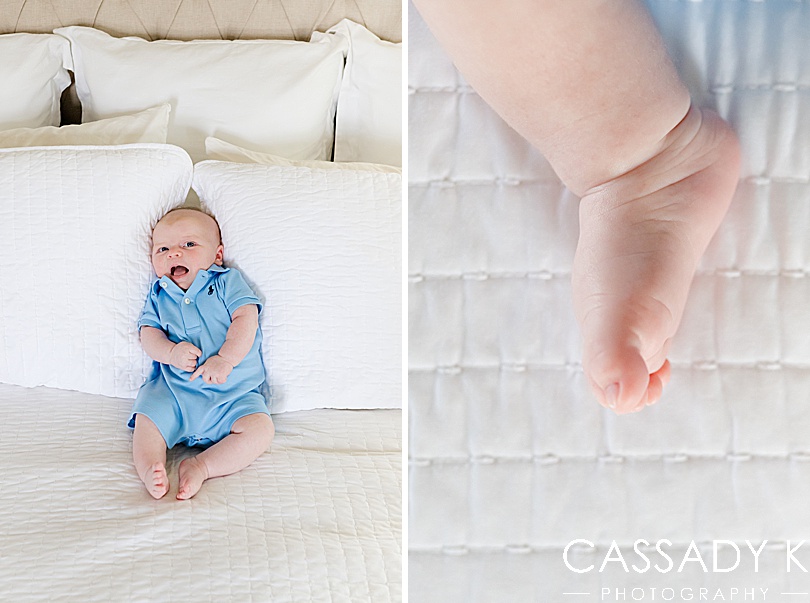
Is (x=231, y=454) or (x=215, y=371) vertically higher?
(x=215, y=371)

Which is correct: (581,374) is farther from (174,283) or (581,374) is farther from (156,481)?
(174,283)

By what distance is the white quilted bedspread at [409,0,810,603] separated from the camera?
253mm

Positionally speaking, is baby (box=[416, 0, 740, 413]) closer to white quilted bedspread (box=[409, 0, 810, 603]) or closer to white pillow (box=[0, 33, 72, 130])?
white quilted bedspread (box=[409, 0, 810, 603])

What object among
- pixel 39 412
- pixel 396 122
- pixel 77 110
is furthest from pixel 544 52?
pixel 77 110

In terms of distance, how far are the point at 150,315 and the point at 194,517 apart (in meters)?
0.40

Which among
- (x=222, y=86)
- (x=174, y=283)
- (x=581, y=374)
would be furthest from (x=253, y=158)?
(x=581, y=374)

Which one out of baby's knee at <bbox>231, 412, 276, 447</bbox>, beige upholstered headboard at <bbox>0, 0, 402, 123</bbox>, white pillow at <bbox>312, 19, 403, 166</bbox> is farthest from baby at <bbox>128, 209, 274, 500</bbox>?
beige upholstered headboard at <bbox>0, 0, 402, 123</bbox>

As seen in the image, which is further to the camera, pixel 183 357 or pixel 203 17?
pixel 203 17

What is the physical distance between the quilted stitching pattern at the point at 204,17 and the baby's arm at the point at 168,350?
67 centimetres

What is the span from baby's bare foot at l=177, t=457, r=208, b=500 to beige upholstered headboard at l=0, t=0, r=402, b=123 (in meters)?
0.88

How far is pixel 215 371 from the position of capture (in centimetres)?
121

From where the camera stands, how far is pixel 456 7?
9.9 inches

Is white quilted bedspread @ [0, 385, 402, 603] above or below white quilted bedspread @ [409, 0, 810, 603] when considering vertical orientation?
below

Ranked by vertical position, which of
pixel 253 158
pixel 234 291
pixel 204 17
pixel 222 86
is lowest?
pixel 234 291
